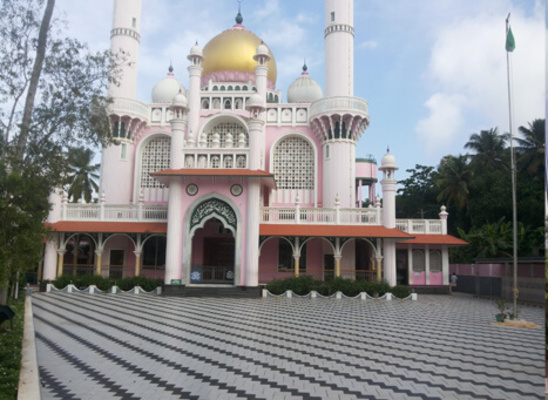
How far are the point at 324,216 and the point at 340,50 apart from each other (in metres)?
10.6

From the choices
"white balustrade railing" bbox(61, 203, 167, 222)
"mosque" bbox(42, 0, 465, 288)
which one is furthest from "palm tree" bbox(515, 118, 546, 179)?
"white balustrade railing" bbox(61, 203, 167, 222)

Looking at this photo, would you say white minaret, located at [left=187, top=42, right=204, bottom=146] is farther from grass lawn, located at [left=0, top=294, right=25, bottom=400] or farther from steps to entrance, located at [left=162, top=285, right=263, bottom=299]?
grass lawn, located at [left=0, top=294, right=25, bottom=400]

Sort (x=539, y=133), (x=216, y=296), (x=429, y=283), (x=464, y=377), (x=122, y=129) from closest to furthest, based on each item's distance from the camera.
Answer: (x=464, y=377), (x=216, y=296), (x=429, y=283), (x=122, y=129), (x=539, y=133)

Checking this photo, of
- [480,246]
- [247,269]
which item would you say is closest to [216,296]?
[247,269]

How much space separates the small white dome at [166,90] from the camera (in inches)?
1234

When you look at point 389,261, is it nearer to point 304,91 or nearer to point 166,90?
point 304,91

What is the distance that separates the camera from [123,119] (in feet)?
89.0

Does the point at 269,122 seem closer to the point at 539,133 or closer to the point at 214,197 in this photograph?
the point at 214,197

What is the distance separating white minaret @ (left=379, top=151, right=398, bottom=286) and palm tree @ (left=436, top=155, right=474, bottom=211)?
17.1 m

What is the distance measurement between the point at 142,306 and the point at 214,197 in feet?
21.5

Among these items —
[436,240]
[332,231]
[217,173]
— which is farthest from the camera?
[436,240]

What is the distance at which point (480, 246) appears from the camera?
102 feet

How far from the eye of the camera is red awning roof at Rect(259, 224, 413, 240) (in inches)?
841

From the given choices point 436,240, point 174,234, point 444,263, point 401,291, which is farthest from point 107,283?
point 444,263
